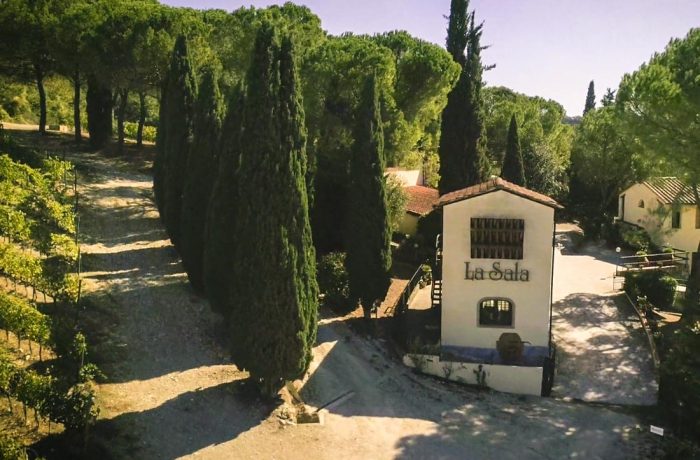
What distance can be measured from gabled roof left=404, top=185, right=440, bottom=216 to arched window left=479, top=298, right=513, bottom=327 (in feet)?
32.6

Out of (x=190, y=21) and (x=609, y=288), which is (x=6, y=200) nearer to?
(x=190, y=21)

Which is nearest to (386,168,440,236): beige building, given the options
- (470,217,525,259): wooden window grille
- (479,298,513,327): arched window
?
(470,217,525,259): wooden window grille

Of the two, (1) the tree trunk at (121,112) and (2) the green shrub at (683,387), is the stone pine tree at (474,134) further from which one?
(1) the tree trunk at (121,112)

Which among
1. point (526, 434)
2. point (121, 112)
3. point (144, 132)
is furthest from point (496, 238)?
point (144, 132)

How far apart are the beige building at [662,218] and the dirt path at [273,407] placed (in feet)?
63.8

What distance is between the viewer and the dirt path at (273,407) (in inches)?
527

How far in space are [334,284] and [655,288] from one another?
1447cm

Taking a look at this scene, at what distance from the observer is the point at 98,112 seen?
3553 cm

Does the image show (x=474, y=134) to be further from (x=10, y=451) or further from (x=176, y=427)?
(x=10, y=451)

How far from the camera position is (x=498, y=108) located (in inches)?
2047

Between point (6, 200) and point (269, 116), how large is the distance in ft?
Result: 24.7

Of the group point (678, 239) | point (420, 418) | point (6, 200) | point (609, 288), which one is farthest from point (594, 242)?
point (6, 200)

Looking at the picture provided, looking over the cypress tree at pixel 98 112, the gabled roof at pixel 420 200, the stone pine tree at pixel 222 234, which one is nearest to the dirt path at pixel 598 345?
the gabled roof at pixel 420 200

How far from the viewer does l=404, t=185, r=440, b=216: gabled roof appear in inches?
1237
